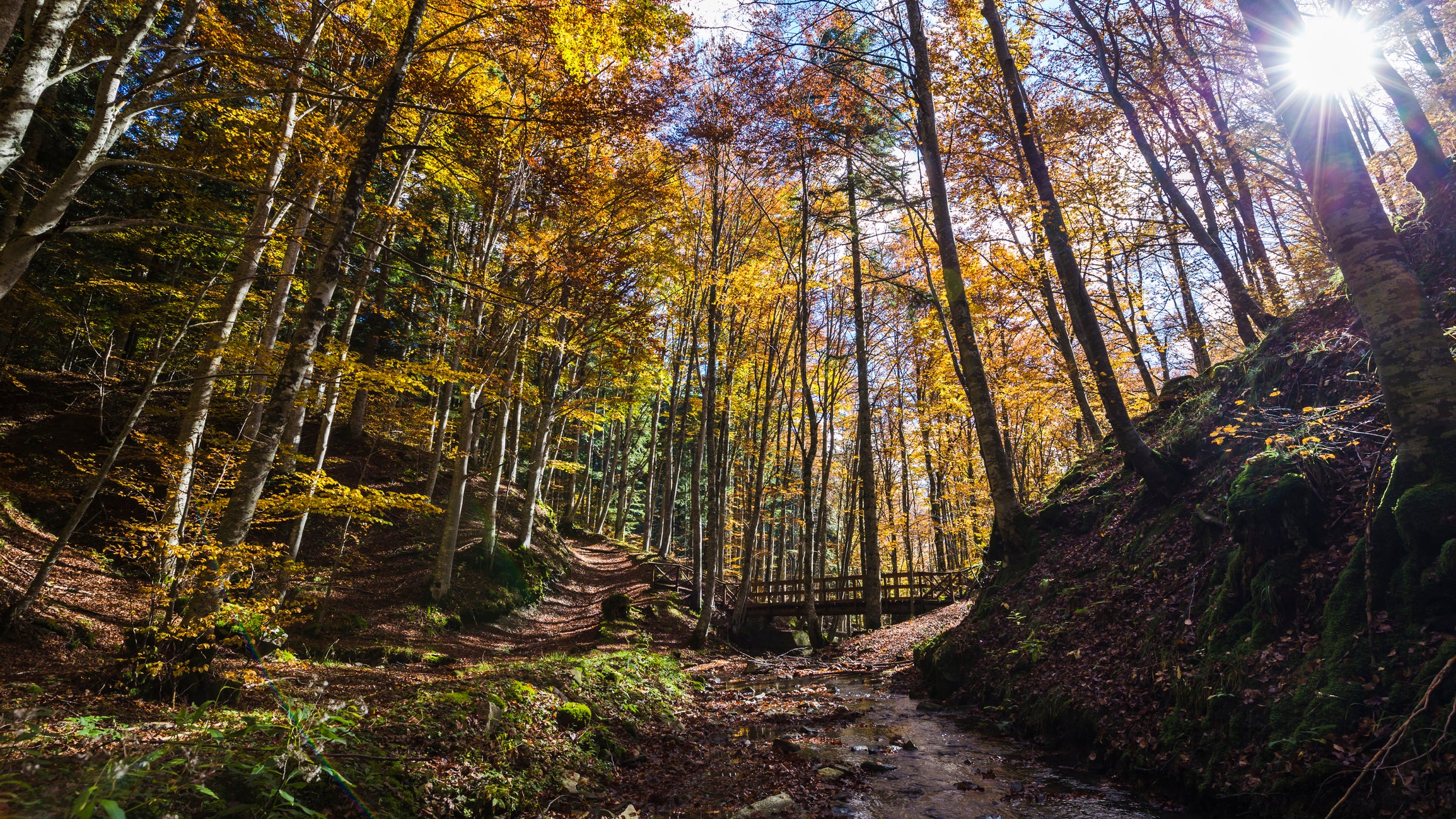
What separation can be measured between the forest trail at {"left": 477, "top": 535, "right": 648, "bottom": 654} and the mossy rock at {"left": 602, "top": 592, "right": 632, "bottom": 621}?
41 centimetres

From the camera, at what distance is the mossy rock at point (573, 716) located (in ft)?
17.7

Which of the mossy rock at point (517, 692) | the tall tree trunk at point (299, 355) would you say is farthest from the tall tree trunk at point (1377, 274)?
the tall tree trunk at point (299, 355)

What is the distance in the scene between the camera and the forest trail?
1138 centimetres

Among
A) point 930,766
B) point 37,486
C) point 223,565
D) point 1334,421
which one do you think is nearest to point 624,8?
point 223,565

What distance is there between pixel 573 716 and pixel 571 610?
33.3ft

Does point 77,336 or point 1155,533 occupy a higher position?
Result: point 77,336

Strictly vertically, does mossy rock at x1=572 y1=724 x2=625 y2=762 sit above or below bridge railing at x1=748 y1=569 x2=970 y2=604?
below

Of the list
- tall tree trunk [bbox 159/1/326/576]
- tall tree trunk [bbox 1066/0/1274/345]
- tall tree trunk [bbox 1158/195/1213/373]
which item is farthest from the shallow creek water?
tall tree trunk [bbox 1158/195/1213/373]

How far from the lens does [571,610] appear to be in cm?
1502

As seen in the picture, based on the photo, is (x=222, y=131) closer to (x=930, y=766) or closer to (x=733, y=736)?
(x=733, y=736)

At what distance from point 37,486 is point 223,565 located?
31.2 feet

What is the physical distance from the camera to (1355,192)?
4113 mm

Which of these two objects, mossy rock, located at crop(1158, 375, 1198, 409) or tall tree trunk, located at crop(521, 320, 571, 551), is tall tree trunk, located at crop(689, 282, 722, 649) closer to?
tall tree trunk, located at crop(521, 320, 571, 551)

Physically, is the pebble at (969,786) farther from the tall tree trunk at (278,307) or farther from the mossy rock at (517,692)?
the tall tree trunk at (278,307)
